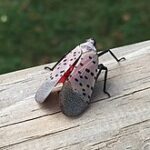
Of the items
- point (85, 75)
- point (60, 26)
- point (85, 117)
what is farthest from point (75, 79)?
point (60, 26)

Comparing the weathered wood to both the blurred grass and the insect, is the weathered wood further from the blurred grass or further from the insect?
the blurred grass

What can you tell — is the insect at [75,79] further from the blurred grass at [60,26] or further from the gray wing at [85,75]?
the blurred grass at [60,26]

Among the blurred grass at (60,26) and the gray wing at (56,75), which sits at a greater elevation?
the gray wing at (56,75)

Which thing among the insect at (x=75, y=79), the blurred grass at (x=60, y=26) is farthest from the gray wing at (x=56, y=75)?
the blurred grass at (x=60, y=26)

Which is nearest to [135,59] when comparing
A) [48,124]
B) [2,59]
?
[48,124]

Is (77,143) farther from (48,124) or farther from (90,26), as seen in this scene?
(90,26)
